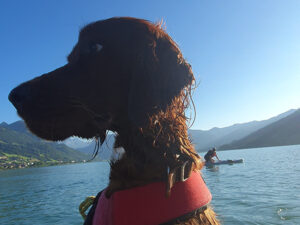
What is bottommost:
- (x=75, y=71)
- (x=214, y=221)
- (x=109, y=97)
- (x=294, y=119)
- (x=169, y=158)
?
(x=214, y=221)

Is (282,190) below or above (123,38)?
below

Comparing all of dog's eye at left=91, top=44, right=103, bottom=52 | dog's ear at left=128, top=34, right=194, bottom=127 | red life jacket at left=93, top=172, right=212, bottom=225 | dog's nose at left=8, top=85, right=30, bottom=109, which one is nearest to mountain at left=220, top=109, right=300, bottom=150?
red life jacket at left=93, top=172, right=212, bottom=225

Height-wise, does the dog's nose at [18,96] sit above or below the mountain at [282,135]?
below

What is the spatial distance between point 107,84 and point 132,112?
42cm

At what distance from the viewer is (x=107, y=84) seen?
2420 millimetres

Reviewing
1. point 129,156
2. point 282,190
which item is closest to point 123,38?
point 129,156

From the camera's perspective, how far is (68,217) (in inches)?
520

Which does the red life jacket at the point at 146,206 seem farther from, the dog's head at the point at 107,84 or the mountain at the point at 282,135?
the mountain at the point at 282,135

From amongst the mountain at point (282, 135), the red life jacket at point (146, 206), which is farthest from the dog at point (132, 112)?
the mountain at point (282, 135)

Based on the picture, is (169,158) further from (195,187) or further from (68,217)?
(68,217)

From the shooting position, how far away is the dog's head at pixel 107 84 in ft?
7.36

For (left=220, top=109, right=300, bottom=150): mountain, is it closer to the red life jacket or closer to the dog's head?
the red life jacket

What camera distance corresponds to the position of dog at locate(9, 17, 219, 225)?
88.4 inches

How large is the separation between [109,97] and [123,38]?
638mm
